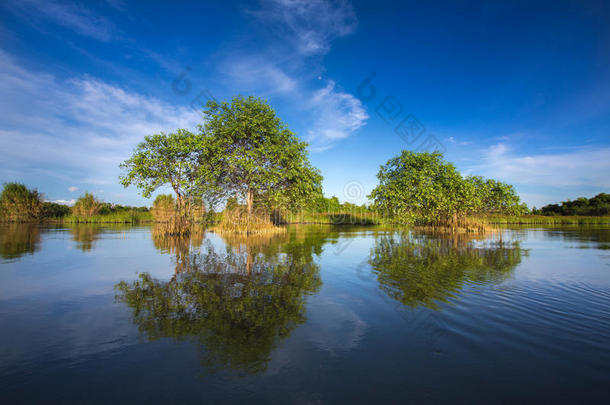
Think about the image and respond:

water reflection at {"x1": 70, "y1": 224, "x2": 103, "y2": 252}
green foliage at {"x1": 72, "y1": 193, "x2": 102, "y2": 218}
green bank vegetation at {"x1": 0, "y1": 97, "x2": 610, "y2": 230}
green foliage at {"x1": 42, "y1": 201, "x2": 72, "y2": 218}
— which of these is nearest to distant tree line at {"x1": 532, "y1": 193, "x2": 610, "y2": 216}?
green bank vegetation at {"x1": 0, "y1": 97, "x2": 610, "y2": 230}

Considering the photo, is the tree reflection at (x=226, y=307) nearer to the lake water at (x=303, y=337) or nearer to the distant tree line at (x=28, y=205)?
the lake water at (x=303, y=337)

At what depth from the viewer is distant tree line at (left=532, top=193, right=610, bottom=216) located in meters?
56.9

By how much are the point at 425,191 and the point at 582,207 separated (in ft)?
205

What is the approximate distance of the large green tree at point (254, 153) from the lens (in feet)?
77.5

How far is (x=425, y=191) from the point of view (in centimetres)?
2478

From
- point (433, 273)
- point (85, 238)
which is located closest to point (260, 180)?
point (85, 238)

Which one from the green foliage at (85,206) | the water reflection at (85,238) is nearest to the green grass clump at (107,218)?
the green foliage at (85,206)

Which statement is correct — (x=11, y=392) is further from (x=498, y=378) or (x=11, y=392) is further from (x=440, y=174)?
(x=440, y=174)

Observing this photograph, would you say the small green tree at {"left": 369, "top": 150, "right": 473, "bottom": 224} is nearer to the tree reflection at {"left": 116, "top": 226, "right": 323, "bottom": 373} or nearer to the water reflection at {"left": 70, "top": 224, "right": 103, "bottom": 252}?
the tree reflection at {"left": 116, "top": 226, "right": 323, "bottom": 373}

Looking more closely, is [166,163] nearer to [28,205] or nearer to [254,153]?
[254,153]

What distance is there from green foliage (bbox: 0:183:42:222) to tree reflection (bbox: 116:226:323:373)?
50.6 metres

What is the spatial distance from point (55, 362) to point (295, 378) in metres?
3.00

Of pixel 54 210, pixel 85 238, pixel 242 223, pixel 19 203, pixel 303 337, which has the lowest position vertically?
pixel 303 337

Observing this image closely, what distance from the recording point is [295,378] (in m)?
2.99
